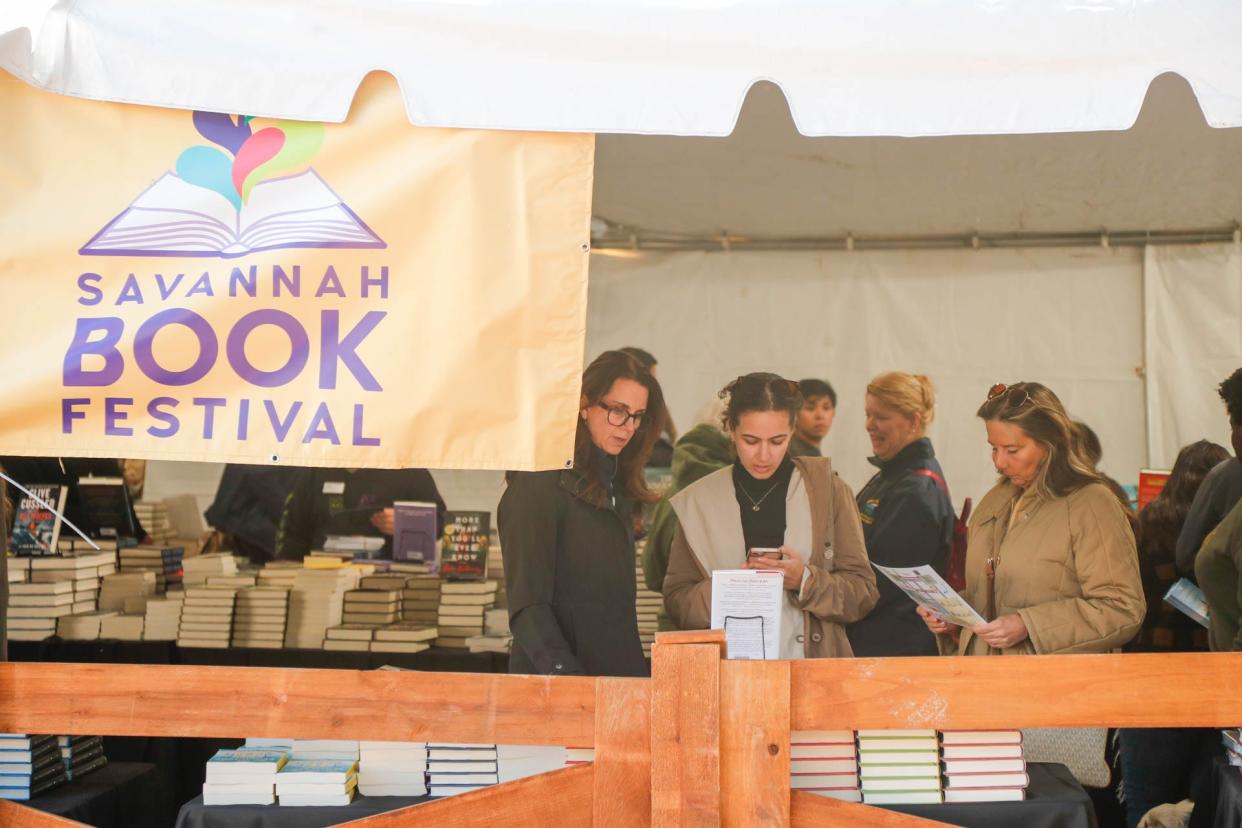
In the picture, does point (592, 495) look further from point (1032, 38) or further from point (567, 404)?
point (1032, 38)

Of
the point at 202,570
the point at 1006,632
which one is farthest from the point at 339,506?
the point at 1006,632

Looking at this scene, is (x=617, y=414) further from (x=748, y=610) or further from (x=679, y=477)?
(x=748, y=610)

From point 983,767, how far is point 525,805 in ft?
4.23

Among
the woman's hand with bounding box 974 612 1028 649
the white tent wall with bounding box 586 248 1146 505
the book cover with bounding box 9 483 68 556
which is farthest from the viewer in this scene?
the white tent wall with bounding box 586 248 1146 505

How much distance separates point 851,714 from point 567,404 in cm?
97

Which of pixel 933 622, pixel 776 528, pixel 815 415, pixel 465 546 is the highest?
pixel 815 415

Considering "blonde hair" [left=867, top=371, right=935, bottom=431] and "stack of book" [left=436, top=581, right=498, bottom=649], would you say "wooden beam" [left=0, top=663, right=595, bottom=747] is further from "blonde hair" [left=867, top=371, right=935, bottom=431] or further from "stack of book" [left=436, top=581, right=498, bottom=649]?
"blonde hair" [left=867, top=371, right=935, bottom=431]

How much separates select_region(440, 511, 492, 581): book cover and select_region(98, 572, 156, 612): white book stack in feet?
4.77

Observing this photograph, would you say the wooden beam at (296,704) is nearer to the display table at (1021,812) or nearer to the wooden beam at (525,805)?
the wooden beam at (525,805)

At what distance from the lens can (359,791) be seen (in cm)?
314

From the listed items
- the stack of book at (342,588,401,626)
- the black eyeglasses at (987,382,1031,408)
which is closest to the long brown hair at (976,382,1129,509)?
the black eyeglasses at (987,382,1031,408)

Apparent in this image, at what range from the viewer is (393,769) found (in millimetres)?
3117

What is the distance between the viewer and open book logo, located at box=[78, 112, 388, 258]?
9.12ft

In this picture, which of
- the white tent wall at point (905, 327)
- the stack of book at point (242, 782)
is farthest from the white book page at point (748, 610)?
the white tent wall at point (905, 327)
